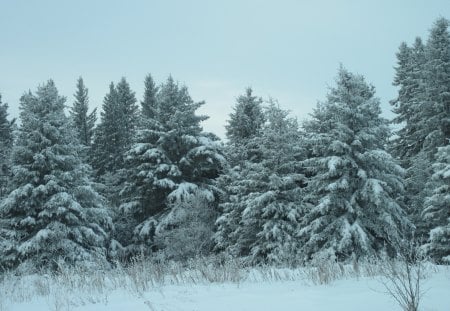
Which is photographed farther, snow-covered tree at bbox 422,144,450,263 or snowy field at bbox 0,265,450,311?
snow-covered tree at bbox 422,144,450,263

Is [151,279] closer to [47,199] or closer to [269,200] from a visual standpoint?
[269,200]

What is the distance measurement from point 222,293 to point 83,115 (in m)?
48.7

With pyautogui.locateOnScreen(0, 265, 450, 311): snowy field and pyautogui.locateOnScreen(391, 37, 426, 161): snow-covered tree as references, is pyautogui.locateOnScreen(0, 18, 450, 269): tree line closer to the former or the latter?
pyautogui.locateOnScreen(391, 37, 426, 161): snow-covered tree

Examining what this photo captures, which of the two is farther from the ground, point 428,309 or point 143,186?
point 143,186

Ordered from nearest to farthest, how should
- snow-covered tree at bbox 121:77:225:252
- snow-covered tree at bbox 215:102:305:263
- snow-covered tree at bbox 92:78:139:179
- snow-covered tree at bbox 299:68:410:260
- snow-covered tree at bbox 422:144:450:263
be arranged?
snow-covered tree at bbox 422:144:450:263 < snow-covered tree at bbox 299:68:410:260 < snow-covered tree at bbox 215:102:305:263 < snow-covered tree at bbox 121:77:225:252 < snow-covered tree at bbox 92:78:139:179

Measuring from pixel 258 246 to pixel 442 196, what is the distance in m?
9.22

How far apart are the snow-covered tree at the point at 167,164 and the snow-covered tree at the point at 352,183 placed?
9360 mm

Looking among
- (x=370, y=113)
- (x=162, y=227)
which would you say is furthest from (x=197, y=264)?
(x=162, y=227)

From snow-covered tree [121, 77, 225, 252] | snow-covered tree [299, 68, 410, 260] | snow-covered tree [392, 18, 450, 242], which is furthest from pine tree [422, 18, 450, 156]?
snow-covered tree [121, 77, 225, 252]

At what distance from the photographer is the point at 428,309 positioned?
4480 mm

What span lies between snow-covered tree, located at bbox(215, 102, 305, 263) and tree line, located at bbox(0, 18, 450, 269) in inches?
3.4

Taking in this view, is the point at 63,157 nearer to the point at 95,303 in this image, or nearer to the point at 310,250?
the point at 310,250

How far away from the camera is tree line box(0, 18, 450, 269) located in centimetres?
2094

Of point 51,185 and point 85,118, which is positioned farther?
Result: point 85,118
